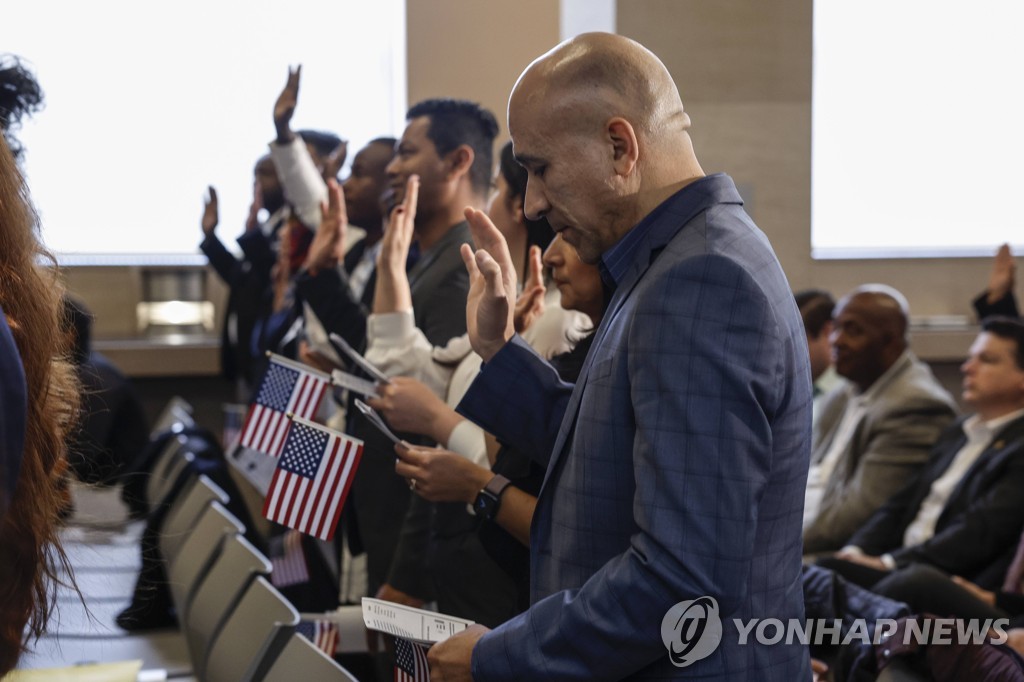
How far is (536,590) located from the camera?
1631mm

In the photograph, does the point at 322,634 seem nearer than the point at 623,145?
No

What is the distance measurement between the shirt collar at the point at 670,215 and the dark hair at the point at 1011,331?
317 cm

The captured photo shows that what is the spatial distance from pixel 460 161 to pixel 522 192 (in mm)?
562

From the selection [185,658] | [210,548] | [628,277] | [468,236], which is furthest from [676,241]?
[185,658]

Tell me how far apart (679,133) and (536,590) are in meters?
0.66

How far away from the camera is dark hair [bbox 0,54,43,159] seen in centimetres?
321

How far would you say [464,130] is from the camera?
3266 mm

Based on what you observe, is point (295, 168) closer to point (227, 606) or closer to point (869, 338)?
point (227, 606)

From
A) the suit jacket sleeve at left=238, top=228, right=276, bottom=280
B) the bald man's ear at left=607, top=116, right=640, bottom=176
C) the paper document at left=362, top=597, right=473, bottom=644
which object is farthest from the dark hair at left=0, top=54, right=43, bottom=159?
the suit jacket sleeve at left=238, top=228, right=276, bottom=280

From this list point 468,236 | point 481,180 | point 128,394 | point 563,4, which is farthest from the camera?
point 563,4

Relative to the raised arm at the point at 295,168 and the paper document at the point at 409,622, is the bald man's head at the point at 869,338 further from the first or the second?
the paper document at the point at 409,622

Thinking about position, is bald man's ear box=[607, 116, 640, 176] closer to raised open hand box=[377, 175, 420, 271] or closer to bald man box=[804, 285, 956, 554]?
raised open hand box=[377, 175, 420, 271]

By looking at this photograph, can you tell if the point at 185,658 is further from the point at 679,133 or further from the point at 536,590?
the point at 679,133

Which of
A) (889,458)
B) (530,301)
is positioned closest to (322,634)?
(530,301)
